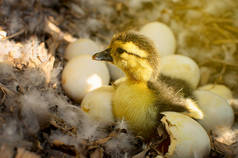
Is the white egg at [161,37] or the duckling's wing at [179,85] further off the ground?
the white egg at [161,37]

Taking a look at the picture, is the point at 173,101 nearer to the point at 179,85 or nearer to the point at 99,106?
the point at 179,85

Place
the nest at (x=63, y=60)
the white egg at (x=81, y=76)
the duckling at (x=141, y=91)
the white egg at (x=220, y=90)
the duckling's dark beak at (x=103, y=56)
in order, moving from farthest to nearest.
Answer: the white egg at (x=220, y=90)
the white egg at (x=81, y=76)
the duckling's dark beak at (x=103, y=56)
the duckling at (x=141, y=91)
the nest at (x=63, y=60)

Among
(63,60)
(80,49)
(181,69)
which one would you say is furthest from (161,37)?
(63,60)

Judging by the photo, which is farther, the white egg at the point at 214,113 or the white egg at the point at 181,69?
the white egg at the point at 181,69

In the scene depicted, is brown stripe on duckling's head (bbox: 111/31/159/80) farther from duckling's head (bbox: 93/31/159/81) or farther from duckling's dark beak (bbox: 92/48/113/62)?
duckling's dark beak (bbox: 92/48/113/62)

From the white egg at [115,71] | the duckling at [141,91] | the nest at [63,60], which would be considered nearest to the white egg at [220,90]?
the nest at [63,60]

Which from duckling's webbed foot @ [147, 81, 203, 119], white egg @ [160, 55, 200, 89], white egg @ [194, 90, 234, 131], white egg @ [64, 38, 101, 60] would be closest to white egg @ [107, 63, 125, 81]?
white egg @ [64, 38, 101, 60]

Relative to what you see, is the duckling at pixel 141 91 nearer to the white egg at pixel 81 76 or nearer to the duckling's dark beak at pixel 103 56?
the duckling's dark beak at pixel 103 56
